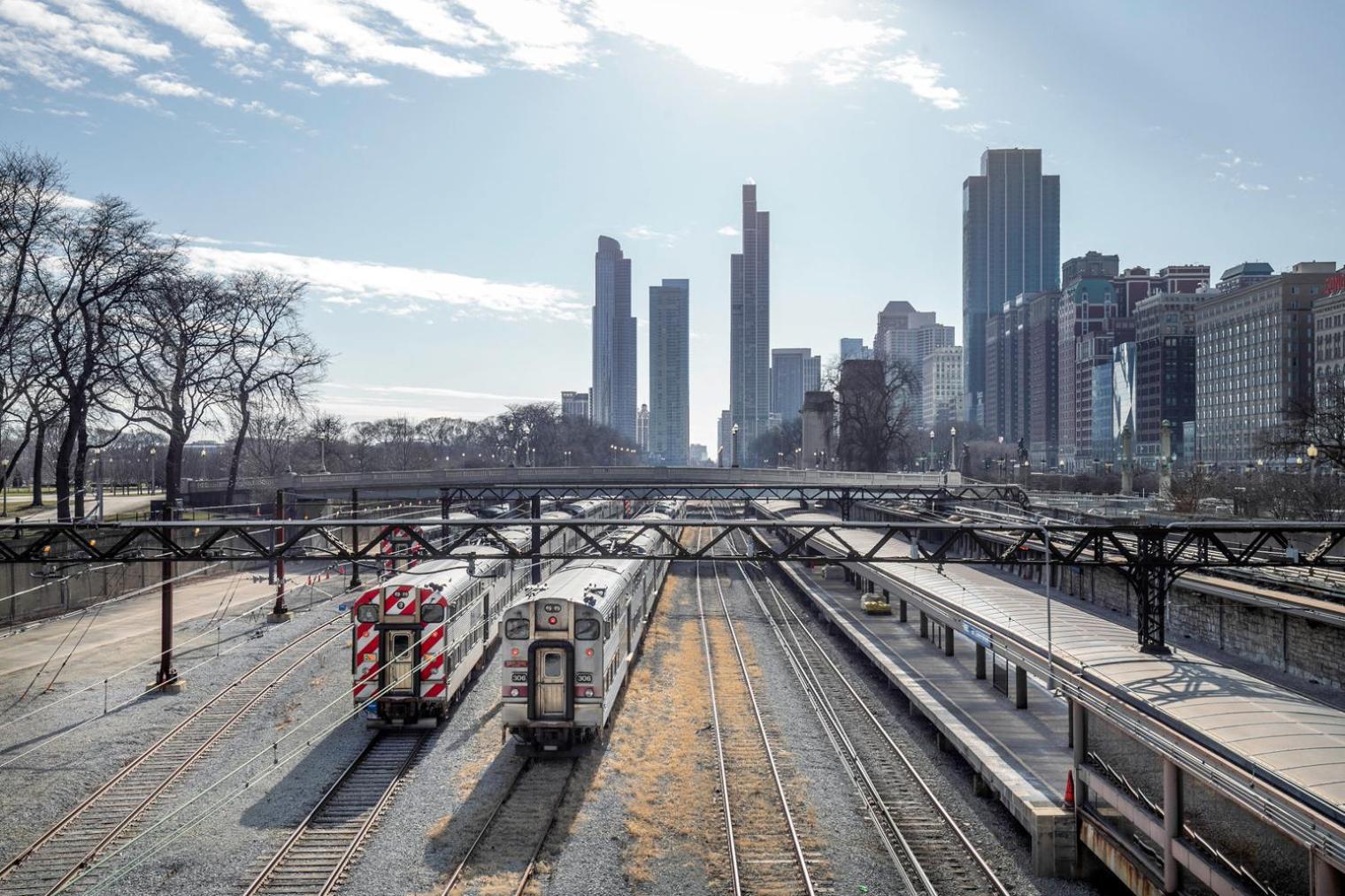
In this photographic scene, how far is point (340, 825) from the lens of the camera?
1619 cm

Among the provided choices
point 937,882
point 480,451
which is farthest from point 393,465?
point 937,882

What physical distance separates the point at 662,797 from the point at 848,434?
78.9m

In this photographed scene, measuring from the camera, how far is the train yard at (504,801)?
561 inches

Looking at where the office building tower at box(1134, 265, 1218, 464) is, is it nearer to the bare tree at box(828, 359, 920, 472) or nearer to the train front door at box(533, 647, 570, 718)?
the bare tree at box(828, 359, 920, 472)

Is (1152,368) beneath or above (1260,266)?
beneath

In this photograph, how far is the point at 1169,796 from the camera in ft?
37.9

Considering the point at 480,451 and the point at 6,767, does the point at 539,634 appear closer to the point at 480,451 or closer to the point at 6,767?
the point at 6,767

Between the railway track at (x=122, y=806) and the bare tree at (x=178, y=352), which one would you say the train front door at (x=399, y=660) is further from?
the bare tree at (x=178, y=352)

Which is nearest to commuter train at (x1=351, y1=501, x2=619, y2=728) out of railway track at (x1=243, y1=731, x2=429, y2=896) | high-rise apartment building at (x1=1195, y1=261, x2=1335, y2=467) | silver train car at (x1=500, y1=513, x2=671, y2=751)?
railway track at (x1=243, y1=731, x2=429, y2=896)

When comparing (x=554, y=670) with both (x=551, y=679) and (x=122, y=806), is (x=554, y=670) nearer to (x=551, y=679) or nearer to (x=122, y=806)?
(x=551, y=679)

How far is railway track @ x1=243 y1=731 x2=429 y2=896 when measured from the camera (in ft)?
46.2

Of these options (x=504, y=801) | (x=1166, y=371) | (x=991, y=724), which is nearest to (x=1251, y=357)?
(x=1166, y=371)

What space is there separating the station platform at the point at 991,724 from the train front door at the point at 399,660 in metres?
11.9

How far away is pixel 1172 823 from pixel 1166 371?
155100 mm
